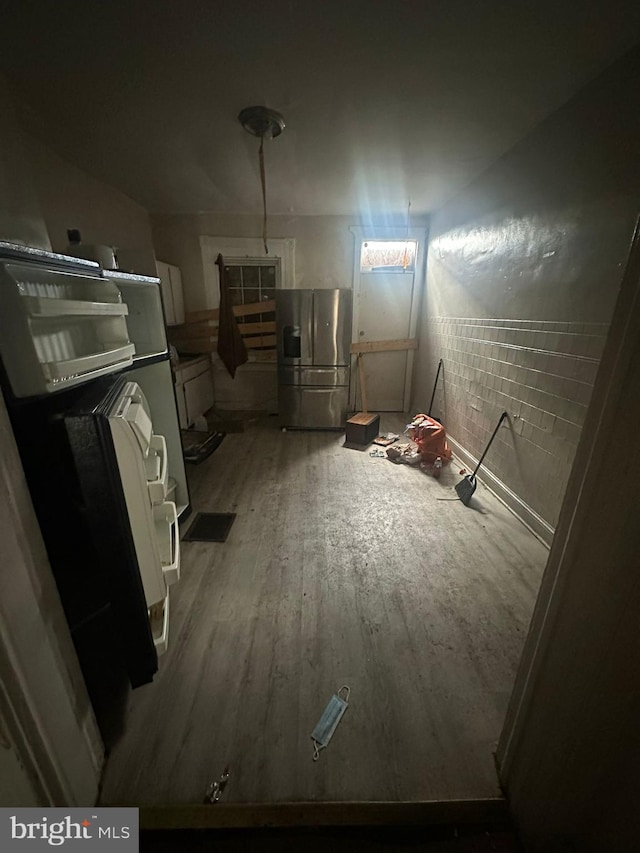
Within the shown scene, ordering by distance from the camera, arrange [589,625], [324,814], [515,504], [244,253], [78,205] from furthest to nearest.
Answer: [244,253] < [78,205] < [515,504] < [324,814] < [589,625]

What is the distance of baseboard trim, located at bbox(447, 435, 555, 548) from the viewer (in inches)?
79.6

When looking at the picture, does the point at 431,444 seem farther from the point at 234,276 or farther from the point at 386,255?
the point at 234,276

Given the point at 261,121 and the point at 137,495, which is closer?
the point at 137,495

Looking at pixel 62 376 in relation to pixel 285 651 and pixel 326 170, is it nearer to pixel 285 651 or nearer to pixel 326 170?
pixel 285 651

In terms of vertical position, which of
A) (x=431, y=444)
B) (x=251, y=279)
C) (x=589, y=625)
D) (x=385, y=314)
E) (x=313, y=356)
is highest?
(x=251, y=279)

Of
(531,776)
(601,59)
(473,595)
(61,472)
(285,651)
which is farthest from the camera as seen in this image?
(473,595)

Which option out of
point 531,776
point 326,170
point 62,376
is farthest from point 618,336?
point 326,170

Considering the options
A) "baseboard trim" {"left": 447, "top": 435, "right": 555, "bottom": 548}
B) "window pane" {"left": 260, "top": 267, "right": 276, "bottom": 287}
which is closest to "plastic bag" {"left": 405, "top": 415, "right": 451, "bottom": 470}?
"baseboard trim" {"left": 447, "top": 435, "right": 555, "bottom": 548}

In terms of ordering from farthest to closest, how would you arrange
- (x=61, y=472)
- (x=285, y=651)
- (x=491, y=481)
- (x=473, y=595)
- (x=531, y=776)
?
(x=491, y=481), (x=473, y=595), (x=285, y=651), (x=61, y=472), (x=531, y=776)

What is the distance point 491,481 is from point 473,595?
122 cm

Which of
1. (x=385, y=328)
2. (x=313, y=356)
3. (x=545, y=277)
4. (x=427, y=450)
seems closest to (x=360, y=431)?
(x=427, y=450)

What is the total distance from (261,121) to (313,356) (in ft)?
6.95

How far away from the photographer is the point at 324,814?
91 centimetres

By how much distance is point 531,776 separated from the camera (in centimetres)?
83
